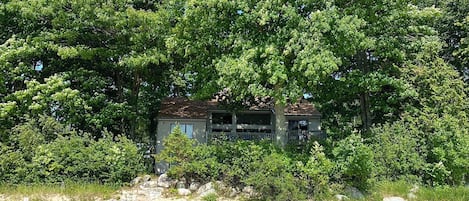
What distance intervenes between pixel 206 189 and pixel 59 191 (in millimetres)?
4579

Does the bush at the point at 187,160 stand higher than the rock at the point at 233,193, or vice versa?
the bush at the point at 187,160

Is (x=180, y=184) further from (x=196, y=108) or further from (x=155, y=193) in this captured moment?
(x=196, y=108)

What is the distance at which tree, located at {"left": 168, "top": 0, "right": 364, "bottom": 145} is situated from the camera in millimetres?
14125

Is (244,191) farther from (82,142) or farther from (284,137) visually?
(82,142)

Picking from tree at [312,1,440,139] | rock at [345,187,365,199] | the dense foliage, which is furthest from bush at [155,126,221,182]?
tree at [312,1,440,139]

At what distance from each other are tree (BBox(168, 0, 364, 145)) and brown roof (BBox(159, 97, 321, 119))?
10.7 feet

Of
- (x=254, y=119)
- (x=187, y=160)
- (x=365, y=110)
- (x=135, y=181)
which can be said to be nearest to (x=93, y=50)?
(x=135, y=181)

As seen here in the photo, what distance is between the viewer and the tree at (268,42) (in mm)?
14125

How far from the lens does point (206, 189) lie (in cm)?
1414

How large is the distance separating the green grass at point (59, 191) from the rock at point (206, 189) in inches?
108

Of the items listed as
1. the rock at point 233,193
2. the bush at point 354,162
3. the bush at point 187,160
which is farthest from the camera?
the bush at point 187,160

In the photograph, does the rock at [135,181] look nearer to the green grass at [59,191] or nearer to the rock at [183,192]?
the green grass at [59,191]

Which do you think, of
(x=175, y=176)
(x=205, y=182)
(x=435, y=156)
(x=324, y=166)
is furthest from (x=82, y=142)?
(x=435, y=156)

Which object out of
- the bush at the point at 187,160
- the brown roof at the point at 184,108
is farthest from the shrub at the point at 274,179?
the brown roof at the point at 184,108
